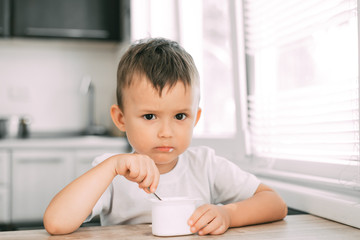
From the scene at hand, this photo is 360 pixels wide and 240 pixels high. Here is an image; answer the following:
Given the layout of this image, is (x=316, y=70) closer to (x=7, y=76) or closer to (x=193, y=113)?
(x=193, y=113)

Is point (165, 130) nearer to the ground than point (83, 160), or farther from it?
farther from it

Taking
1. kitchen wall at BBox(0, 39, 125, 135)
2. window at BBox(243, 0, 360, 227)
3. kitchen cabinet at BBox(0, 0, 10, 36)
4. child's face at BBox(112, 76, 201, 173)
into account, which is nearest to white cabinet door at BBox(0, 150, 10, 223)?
kitchen wall at BBox(0, 39, 125, 135)

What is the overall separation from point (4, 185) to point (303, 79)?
207 centimetres

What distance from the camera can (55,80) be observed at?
3363 millimetres

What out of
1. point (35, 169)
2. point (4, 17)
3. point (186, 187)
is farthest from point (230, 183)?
point (4, 17)

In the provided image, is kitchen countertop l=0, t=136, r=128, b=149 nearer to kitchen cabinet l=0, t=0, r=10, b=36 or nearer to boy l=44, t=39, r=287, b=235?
kitchen cabinet l=0, t=0, r=10, b=36

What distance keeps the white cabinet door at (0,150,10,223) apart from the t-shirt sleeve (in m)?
1.87

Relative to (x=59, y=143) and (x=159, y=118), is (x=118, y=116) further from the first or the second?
(x=59, y=143)

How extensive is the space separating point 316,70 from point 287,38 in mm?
211

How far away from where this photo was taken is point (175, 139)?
0.98 meters

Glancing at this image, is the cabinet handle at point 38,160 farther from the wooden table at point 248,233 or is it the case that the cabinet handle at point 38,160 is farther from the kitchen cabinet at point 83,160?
the wooden table at point 248,233

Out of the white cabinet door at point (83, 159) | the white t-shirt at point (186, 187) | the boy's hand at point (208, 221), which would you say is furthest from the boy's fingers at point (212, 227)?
the white cabinet door at point (83, 159)

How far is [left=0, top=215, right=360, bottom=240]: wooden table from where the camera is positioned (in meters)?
0.82

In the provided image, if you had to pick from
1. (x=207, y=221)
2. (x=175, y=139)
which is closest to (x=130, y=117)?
(x=175, y=139)
